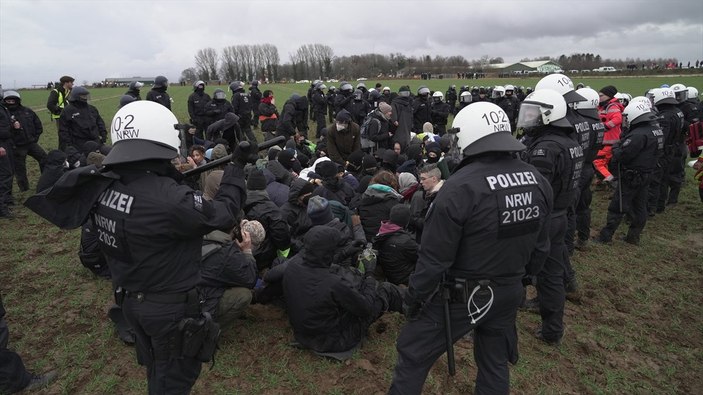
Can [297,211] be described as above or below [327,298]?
above

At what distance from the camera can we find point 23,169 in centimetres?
907

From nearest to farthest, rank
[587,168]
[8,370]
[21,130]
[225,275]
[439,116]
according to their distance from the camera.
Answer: [8,370]
[225,275]
[587,168]
[21,130]
[439,116]

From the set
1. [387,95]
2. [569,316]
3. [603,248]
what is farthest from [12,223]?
[387,95]

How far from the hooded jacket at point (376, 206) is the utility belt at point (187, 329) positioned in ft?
9.64

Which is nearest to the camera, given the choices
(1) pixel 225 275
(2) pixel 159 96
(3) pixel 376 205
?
(1) pixel 225 275

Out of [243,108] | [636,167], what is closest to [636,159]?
[636,167]

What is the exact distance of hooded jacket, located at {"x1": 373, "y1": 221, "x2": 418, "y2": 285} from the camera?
15.2ft

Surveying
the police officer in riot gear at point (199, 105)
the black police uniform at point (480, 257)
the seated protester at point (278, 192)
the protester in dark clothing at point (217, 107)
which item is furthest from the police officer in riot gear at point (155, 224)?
the police officer in riot gear at point (199, 105)

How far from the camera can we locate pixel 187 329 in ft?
8.29

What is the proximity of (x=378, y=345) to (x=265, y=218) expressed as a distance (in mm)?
1854

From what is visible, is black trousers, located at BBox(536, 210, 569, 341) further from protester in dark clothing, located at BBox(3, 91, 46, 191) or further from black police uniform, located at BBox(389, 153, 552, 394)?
protester in dark clothing, located at BBox(3, 91, 46, 191)

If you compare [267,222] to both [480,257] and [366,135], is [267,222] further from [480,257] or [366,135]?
[366,135]

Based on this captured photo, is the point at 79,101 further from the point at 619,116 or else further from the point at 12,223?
the point at 619,116

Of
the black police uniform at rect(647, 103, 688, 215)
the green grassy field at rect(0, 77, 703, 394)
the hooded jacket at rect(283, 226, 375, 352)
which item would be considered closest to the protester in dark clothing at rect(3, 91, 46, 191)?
the green grassy field at rect(0, 77, 703, 394)
